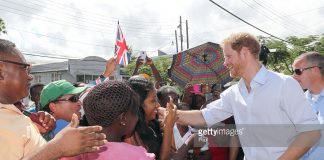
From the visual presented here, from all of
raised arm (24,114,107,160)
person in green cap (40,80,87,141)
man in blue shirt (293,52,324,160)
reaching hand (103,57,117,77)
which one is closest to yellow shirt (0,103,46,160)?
raised arm (24,114,107,160)

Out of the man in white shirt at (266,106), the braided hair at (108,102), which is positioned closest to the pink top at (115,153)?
the braided hair at (108,102)

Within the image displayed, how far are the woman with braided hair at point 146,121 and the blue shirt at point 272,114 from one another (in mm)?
620

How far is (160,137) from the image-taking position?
3346mm

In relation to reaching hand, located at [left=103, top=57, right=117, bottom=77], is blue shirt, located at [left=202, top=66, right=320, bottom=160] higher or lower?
lower

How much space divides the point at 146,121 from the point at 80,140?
1.70 meters

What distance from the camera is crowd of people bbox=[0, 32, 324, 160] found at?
1.70 metres

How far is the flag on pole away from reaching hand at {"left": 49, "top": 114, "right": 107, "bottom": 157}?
607 cm

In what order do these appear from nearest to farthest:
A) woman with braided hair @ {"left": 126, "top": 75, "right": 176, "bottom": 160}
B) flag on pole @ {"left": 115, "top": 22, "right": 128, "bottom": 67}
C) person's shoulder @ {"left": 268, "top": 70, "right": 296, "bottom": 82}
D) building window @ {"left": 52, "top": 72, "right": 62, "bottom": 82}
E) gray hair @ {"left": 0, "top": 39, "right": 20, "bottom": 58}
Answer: gray hair @ {"left": 0, "top": 39, "right": 20, "bottom": 58} < person's shoulder @ {"left": 268, "top": 70, "right": 296, "bottom": 82} < woman with braided hair @ {"left": 126, "top": 75, "right": 176, "bottom": 160} < flag on pole @ {"left": 115, "top": 22, "right": 128, "bottom": 67} < building window @ {"left": 52, "top": 72, "right": 62, "bottom": 82}

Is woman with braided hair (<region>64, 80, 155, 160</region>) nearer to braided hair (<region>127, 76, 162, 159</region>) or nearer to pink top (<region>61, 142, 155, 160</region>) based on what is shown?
pink top (<region>61, 142, 155, 160</region>)

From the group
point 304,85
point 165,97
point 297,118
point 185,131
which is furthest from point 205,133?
point 297,118

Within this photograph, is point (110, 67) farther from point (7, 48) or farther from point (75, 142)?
point (75, 142)

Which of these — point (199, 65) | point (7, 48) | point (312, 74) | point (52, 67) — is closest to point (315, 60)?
point (312, 74)

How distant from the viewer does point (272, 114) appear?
2.83m

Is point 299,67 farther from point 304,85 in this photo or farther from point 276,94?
point 276,94
